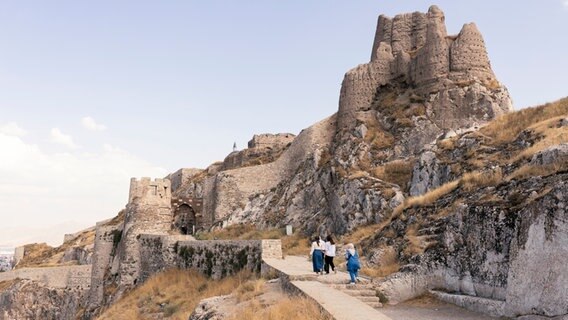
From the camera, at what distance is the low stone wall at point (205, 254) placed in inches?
816

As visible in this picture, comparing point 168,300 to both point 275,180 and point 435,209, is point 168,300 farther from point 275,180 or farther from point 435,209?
point 275,180

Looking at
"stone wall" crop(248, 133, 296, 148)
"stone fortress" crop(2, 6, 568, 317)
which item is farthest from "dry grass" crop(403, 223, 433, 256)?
"stone wall" crop(248, 133, 296, 148)

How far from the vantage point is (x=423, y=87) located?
32906 millimetres

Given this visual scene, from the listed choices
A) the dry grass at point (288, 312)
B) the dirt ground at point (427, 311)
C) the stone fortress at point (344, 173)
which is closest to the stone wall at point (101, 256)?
the stone fortress at point (344, 173)

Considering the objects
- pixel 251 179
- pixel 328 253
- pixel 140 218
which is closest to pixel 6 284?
pixel 140 218

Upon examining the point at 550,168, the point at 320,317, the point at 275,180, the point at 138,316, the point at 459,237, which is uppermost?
the point at 275,180

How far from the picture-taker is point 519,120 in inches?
988

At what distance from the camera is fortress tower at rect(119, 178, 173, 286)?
27812 millimetres

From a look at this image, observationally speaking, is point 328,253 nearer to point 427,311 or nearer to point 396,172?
point 427,311

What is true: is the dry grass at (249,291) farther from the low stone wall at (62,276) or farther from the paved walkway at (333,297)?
the low stone wall at (62,276)

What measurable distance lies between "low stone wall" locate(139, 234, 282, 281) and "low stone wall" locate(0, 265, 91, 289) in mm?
12482

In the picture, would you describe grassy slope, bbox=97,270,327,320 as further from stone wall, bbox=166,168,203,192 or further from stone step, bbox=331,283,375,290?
stone wall, bbox=166,168,203,192

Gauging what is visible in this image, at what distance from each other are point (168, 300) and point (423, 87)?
68.2 ft

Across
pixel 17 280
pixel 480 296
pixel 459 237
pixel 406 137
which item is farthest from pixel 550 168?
pixel 17 280
